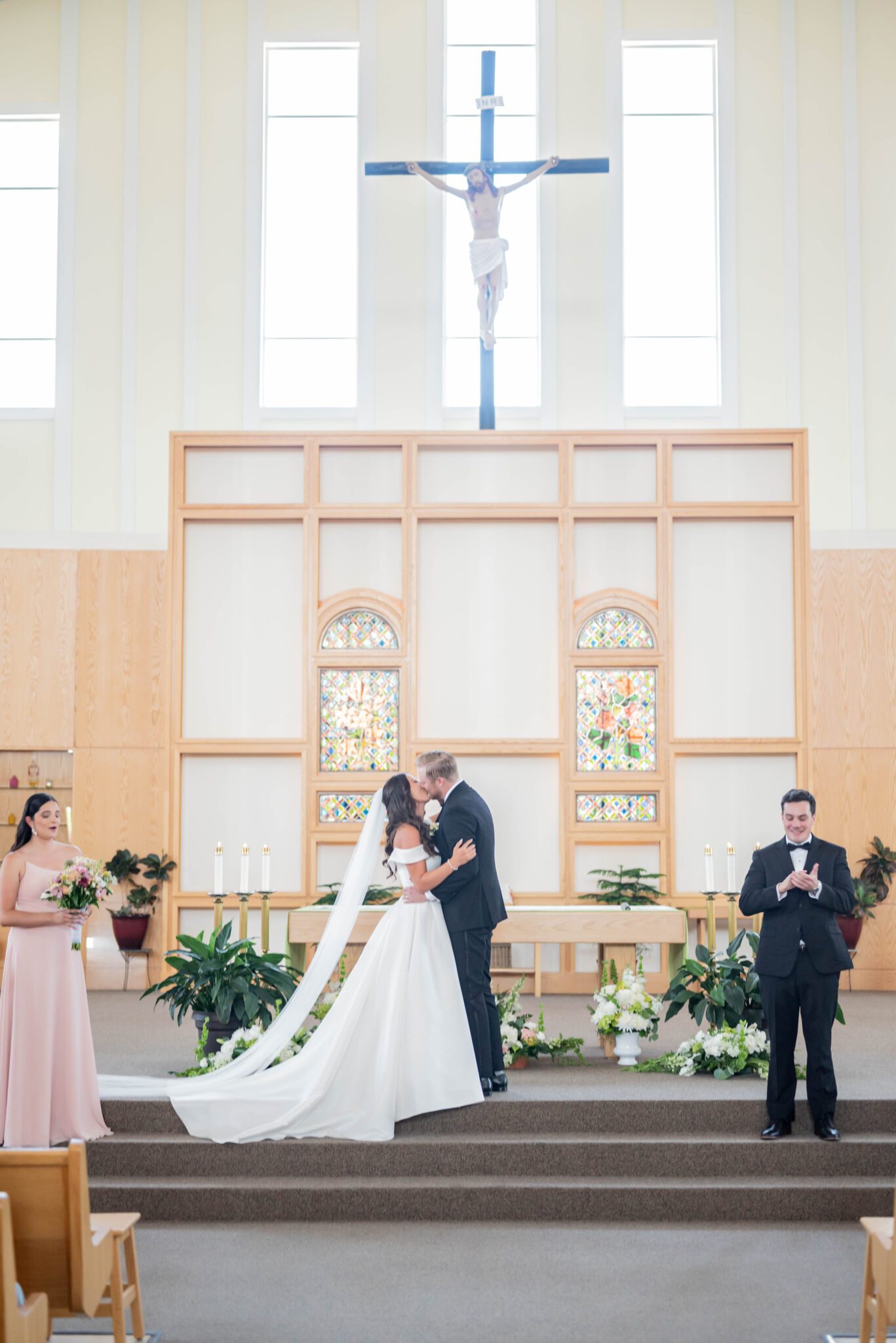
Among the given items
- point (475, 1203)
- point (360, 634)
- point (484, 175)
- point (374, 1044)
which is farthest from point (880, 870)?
point (484, 175)

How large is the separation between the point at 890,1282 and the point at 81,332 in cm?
1068

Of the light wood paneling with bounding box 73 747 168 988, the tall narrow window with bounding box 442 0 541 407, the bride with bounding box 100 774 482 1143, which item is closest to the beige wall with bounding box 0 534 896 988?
the light wood paneling with bounding box 73 747 168 988

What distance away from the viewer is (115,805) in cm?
1066

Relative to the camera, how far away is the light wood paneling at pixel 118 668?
10680 mm

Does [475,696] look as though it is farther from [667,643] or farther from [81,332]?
[81,332]

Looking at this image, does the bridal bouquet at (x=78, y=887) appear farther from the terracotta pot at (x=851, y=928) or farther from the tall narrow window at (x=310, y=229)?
the tall narrow window at (x=310, y=229)

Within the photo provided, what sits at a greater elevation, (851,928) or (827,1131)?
(851,928)

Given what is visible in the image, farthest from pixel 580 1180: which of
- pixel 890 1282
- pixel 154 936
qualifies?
pixel 154 936

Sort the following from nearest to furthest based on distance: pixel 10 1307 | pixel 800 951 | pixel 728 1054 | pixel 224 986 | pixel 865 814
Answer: pixel 10 1307
pixel 800 951
pixel 728 1054
pixel 224 986
pixel 865 814

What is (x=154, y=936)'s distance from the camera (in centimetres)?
1050

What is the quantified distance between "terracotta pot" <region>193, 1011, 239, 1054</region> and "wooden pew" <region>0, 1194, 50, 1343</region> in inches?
141

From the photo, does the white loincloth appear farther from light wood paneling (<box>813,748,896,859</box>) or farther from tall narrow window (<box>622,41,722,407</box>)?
light wood paneling (<box>813,748,896,859</box>)

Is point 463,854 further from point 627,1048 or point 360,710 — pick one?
point 360,710

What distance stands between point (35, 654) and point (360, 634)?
2.69m
